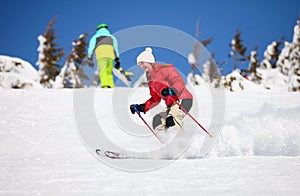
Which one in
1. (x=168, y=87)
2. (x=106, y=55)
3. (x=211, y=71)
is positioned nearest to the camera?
(x=168, y=87)

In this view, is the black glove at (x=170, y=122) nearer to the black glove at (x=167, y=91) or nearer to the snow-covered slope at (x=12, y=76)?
the black glove at (x=167, y=91)

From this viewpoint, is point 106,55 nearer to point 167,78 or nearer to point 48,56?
point 167,78

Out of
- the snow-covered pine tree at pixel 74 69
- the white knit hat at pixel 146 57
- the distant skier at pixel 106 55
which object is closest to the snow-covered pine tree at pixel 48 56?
the snow-covered pine tree at pixel 74 69

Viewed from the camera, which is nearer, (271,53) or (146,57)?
(146,57)

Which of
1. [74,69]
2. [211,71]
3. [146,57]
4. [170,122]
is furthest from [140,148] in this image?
[211,71]

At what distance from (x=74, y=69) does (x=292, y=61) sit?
14.2m

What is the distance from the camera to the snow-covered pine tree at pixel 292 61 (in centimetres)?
1786

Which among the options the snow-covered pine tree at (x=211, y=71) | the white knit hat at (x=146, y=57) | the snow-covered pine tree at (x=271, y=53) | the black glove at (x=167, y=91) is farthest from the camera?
the snow-covered pine tree at (x=271, y=53)

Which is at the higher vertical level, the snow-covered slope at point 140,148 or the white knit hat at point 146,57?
the white knit hat at point 146,57

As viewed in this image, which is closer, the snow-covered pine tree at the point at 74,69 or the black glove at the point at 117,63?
the black glove at the point at 117,63

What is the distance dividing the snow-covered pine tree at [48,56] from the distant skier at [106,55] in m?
14.4

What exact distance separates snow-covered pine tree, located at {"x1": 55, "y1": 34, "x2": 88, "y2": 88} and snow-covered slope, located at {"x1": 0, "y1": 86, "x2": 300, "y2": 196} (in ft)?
44.1

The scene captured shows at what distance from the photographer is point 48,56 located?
79.4 ft

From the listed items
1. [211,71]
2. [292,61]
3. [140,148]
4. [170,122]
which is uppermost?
[211,71]
